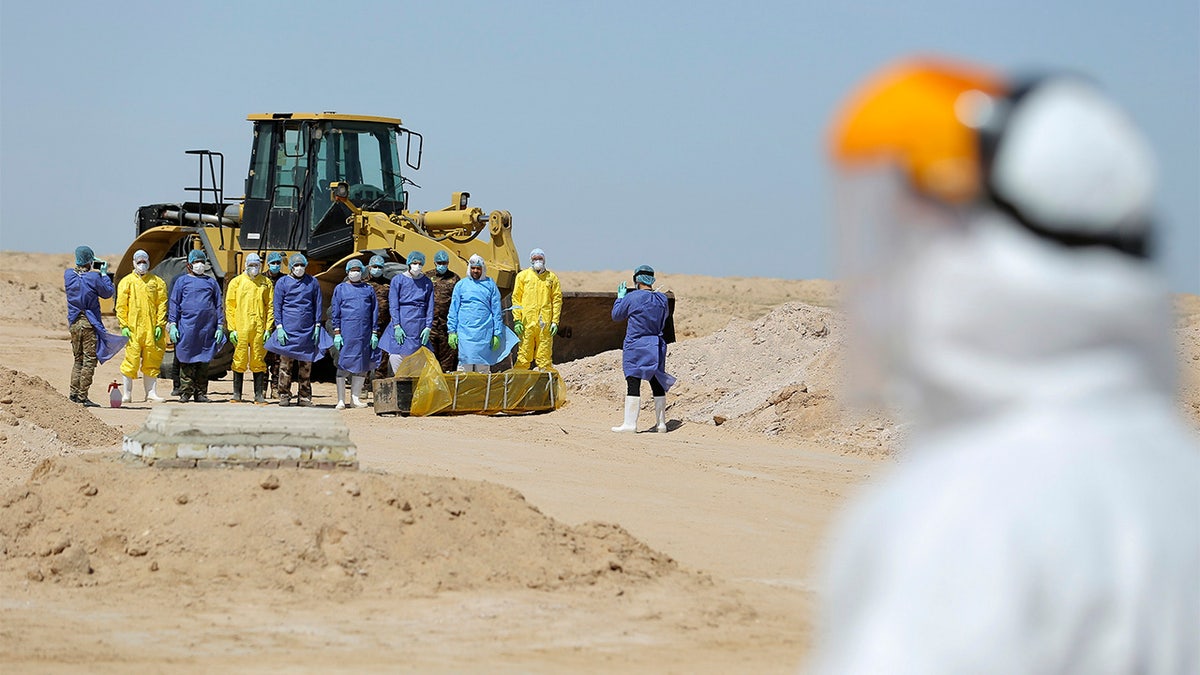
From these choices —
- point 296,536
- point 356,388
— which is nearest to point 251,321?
point 356,388

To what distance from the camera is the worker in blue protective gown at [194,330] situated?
17609mm

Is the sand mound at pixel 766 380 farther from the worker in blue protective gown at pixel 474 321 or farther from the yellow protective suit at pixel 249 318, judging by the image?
the yellow protective suit at pixel 249 318

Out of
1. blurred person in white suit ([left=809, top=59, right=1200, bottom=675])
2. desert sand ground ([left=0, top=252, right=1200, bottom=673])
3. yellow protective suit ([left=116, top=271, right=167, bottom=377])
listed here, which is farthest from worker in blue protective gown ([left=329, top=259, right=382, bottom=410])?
blurred person in white suit ([left=809, top=59, right=1200, bottom=675])

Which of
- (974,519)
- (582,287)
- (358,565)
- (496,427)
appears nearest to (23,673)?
(358,565)

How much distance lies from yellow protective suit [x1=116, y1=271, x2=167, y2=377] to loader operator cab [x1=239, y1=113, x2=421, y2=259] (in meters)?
3.12

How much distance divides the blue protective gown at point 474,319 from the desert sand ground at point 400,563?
5090mm

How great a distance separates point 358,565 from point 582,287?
61023mm

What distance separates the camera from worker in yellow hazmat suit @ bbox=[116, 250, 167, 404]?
1761 centimetres

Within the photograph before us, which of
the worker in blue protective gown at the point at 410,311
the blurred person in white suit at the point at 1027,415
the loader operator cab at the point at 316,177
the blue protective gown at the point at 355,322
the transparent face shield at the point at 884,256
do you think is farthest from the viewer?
the loader operator cab at the point at 316,177

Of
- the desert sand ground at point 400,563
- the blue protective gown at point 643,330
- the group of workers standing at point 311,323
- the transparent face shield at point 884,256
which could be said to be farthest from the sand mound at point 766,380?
the transparent face shield at point 884,256

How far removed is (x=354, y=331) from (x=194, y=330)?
177 cm

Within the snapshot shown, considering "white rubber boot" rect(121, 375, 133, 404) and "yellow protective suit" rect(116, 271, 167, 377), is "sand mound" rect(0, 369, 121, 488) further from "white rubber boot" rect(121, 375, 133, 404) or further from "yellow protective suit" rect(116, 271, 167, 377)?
"white rubber boot" rect(121, 375, 133, 404)

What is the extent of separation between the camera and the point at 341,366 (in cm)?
1789

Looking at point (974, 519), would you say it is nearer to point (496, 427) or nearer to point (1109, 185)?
point (1109, 185)
